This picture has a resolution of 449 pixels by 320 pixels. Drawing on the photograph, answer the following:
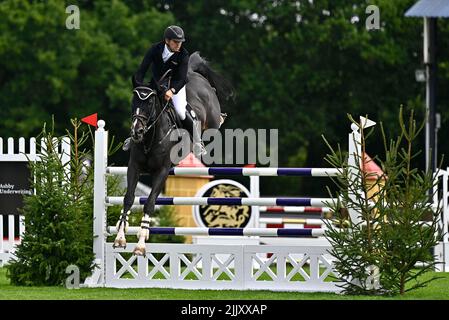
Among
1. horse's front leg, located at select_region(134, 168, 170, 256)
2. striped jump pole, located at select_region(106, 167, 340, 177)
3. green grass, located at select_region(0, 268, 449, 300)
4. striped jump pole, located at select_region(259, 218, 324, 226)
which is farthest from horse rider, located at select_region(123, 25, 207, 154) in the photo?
striped jump pole, located at select_region(259, 218, 324, 226)

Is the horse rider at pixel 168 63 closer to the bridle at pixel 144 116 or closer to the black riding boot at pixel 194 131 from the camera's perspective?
the bridle at pixel 144 116

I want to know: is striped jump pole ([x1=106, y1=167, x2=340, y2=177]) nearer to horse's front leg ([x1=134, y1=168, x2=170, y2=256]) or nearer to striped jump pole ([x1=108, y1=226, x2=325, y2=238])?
horse's front leg ([x1=134, y1=168, x2=170, y2=256])

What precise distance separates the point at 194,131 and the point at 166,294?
73.0 inches

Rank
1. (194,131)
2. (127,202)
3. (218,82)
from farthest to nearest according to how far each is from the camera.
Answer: (218,82) < (194,131) < (127,202)

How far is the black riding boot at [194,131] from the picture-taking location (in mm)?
10766

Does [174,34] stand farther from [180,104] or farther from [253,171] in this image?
[253,171]

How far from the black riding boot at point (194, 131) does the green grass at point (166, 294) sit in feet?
4.95

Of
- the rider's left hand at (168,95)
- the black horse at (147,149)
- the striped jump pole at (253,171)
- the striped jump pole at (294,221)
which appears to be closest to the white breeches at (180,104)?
the black horse at (147,149)

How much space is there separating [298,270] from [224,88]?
2.76 metres

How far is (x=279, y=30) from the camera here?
124 ft

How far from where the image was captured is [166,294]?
9766mm

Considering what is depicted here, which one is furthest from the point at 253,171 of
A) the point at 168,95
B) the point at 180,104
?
the point at 168,95

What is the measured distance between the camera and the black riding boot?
10.8 meters
